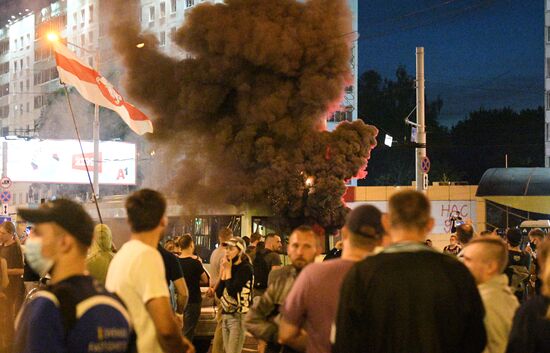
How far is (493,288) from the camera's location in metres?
5.77

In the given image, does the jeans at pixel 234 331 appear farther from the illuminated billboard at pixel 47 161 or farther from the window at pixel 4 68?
the window at pixel 4 68

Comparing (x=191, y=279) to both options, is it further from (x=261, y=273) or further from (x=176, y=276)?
(x=176, y=276)

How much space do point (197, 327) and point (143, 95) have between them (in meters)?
31.4

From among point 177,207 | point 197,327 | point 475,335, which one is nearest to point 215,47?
point 177,207

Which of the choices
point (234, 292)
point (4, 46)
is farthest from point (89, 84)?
point (4, 46)

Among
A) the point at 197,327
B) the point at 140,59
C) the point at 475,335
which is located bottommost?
the point at 197,327

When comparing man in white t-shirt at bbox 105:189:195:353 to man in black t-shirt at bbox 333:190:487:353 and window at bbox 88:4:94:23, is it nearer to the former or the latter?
man in black t-shirt at bbox 333:190:487:353

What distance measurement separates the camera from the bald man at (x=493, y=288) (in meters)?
5.58

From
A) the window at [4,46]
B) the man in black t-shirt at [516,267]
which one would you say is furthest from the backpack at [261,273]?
the window at [4,46]

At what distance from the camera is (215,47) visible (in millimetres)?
41062

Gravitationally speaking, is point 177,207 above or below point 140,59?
below

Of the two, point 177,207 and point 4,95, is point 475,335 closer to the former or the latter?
point 177,207

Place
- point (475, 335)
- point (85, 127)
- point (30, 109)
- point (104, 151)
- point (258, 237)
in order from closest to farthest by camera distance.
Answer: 1. point (475, 335)
2. point (258, 237)
3. point (104, 151)
4. point (85, 127)
5. point (30, 109)

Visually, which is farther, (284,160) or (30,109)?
(30,109)
